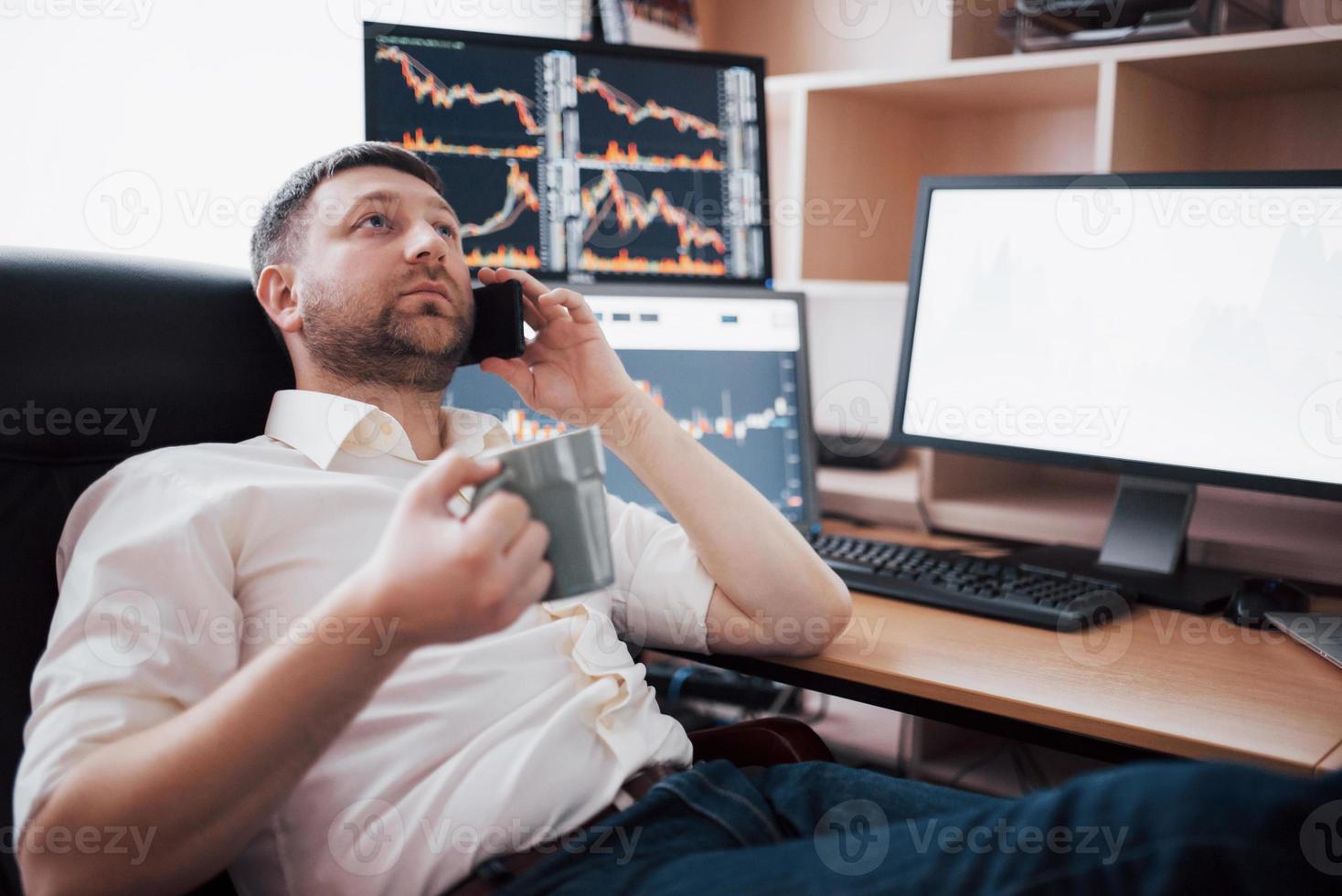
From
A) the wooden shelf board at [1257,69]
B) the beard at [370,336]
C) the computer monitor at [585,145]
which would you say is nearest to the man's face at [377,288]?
the beard at [370,336]

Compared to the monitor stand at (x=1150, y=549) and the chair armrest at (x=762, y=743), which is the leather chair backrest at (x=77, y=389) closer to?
the chair armrest at (x=762, y=743)

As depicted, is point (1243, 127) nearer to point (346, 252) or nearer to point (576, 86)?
point (576, 86)

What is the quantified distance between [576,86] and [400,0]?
0.49m

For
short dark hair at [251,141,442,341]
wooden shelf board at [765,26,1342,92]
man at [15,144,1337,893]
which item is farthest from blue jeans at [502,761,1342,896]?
wooden shelf board at [765,26,1342,92]

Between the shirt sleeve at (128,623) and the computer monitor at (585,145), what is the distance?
73 centimetres

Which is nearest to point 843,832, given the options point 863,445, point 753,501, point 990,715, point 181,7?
point 990,715

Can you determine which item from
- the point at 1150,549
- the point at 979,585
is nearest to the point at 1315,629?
the point at 1150,549

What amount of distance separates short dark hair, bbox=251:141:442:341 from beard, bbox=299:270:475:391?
0.25ft

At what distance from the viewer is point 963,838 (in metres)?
0.83

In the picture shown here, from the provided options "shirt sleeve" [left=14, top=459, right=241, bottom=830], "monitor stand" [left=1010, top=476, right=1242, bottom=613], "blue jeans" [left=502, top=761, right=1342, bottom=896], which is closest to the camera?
"blue jeans" [left=502, top=761, right=1342, bottom=896]

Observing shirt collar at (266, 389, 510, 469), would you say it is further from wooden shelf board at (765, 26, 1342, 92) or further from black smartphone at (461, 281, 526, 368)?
wooden shelf board at (765, 26, 1342, 92)

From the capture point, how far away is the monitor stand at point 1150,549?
57.2 inches

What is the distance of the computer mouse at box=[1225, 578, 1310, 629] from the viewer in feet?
4.41

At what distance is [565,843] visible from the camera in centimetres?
96
